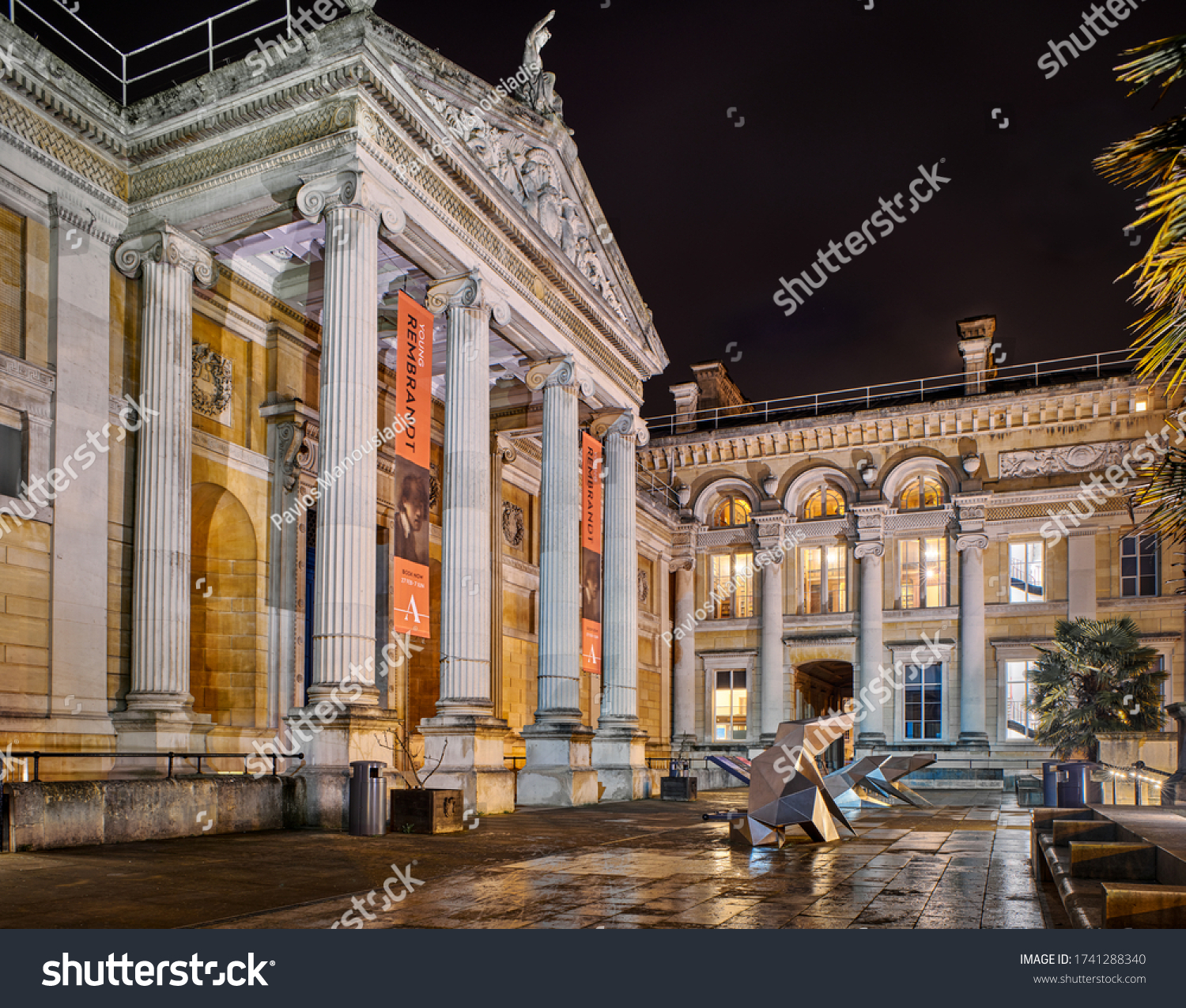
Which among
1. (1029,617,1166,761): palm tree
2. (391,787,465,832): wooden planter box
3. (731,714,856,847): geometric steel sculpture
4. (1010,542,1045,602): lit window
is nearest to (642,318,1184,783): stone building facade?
(1010,542,1045,602): lit window

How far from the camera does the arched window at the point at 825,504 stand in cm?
4231

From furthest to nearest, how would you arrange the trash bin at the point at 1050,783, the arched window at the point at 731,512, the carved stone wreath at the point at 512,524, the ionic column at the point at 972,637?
the arched window at the point at 731,512 → the ionic column at the point at 972,637 → the carved stone wreath at the point at 512,524 → the trash bin at the point at 1050,783

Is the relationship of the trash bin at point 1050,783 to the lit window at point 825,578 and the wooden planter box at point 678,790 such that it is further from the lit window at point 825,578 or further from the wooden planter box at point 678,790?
the lit window at point 825,578

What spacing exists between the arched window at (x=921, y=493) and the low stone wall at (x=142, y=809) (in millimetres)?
30312

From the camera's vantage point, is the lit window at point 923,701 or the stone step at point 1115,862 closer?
the stone step at point 1115,862

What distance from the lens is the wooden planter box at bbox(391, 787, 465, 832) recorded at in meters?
15.5

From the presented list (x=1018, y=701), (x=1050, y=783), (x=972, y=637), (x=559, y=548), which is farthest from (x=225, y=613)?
(x=1018, y=701)

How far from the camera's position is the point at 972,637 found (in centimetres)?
3894

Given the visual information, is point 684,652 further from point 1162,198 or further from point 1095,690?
point 1162,198

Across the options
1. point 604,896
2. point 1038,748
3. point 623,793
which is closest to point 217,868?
point 604,896

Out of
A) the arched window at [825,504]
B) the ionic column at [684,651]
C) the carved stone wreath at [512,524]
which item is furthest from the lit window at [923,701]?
the carved stone wreath at [512,524]

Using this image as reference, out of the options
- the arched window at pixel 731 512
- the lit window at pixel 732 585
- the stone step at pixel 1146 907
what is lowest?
the stone step at pixel 1146 907

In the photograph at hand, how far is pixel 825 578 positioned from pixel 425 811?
29.1m

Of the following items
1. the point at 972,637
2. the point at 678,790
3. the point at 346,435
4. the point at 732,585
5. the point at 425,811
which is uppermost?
the point at 346,435
